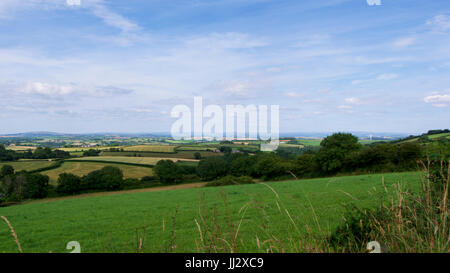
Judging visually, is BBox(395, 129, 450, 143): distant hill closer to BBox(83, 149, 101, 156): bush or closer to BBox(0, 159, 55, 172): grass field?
BBox(83, 149, 101, 156): bush

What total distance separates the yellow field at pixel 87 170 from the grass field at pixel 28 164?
3129 millimetres

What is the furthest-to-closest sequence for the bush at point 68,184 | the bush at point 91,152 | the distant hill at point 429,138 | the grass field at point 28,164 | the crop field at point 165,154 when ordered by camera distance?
the bush at point 91,152 < the crop field at point 165,154 < the grass field at point 28,164 < the bush at point 68,184 < the distant hill at point 429,138

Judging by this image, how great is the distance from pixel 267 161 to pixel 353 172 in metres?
13.8

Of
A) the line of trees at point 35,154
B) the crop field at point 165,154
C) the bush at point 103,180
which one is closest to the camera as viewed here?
the bush at point 103,180

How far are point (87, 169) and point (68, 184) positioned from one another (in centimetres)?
455

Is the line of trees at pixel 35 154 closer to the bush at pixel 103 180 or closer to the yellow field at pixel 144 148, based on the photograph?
the yellow field at pixel 144 148

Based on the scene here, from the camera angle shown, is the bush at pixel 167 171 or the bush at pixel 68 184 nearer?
the bush at pixel 68 184

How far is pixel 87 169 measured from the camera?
135 feet

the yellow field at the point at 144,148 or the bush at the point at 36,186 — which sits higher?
the yellow field at the point at 144,148

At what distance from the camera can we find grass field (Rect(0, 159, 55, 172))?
40.9m

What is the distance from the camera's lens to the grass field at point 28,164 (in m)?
40.9

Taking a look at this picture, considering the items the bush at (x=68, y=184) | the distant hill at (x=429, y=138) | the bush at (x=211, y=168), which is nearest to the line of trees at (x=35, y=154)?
the bush at (x=68, y=184)
